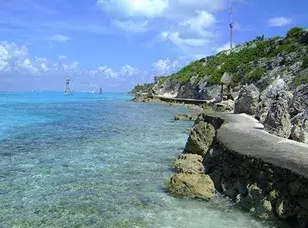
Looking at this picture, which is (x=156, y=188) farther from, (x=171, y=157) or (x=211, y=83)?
(x=211, y=83)

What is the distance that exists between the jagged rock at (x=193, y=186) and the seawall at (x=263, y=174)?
2.09 feet

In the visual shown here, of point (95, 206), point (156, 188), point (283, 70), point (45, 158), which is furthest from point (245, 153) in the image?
point (283, 70)

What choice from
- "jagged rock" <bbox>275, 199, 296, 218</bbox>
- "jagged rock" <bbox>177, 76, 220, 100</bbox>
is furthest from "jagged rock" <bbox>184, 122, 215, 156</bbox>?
"jagged rock" <bbox>177, 76, 220, 100</bbox>

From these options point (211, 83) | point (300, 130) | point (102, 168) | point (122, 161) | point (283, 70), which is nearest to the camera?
point (300, 130)

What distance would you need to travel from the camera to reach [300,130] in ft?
58.5

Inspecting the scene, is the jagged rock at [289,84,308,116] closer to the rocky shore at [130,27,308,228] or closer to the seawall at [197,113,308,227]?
the rocky shore at [130,27,308,228]

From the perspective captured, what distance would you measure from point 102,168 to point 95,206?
5897 mm

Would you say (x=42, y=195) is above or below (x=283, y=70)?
below

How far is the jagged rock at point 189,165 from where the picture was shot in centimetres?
1728

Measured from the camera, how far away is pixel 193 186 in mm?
14375

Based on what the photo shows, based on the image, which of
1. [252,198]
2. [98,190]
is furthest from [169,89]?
[252,198]

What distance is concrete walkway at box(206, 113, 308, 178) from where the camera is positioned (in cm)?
1251

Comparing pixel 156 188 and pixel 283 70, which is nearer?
pixel 156 188

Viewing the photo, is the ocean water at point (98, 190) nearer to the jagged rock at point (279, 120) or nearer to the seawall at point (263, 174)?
the seawall at point (263, 174)
